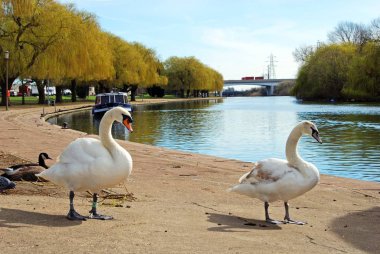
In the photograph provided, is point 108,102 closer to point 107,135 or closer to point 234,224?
point 107,135

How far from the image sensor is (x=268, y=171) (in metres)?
7.19

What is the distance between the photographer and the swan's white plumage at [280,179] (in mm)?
7000

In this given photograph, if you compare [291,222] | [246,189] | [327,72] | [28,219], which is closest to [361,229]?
[291,222]

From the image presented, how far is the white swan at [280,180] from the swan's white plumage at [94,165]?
183 centimetres

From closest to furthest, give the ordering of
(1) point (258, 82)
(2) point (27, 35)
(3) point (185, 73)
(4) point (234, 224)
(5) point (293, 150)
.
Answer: (4) point (234, 224) < (5) point (293, 150) < (2) point (27, 35) < (3) point (185, 73) < (1) point (258, 82)

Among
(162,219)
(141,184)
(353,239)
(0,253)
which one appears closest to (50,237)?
(0,253)

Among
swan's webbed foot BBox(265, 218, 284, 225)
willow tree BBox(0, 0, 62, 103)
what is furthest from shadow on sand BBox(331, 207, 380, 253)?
willow tree BBox(0, 0, 62, 103)

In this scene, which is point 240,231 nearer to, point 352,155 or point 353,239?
point 353,239

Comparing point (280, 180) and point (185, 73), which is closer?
point (280, 180)

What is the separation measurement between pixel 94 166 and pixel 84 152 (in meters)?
0.32

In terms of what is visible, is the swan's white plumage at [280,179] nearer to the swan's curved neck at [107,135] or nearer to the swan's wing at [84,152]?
the swan's curved neck at [107,135]

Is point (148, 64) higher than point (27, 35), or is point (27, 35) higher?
point (27, 35)

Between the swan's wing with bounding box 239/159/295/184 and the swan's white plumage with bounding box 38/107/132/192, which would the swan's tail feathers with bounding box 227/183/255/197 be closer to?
the swan's wing with bounding box 239/159/295/184

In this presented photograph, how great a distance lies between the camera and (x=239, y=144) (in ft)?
80.0
